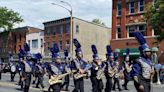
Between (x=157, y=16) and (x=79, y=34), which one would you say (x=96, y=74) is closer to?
(x=157, y=16)

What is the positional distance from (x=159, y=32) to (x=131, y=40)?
14.9 meters

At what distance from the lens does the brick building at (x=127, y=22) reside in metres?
47.3

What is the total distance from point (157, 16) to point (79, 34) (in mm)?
33030

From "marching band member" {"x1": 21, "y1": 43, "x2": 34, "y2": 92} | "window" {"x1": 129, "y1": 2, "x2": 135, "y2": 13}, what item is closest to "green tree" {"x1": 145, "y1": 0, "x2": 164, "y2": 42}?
"window" {"x1": 129, "y1": 2, "x2": 135, "y2": 13}

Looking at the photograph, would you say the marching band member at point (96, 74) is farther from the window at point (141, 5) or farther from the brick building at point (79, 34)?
the brick building at point (79, 34)

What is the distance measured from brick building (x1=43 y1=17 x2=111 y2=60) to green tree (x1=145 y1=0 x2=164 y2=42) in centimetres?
3030

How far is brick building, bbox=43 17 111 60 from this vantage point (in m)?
65.0

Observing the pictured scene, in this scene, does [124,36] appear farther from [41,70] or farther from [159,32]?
[41,70]

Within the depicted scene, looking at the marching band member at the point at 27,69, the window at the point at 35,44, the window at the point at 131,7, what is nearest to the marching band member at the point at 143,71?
the marching band member at the point at 27,69

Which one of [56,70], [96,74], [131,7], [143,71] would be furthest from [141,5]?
[143,71]

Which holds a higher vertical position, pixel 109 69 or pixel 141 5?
pixel 141 5

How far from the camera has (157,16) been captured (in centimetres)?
3262

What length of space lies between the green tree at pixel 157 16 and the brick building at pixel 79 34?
30.3m

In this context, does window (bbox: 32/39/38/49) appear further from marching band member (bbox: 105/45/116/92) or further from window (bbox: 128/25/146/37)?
marching band member (bbox: 105/45/116/92)
